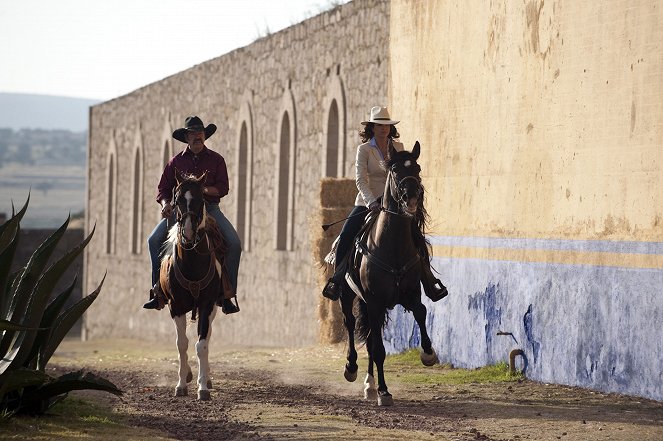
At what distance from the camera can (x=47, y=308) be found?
36.4 feet

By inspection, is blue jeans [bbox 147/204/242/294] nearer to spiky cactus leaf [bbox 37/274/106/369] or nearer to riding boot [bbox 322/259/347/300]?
riding boot [bbox 322/259/347/300]

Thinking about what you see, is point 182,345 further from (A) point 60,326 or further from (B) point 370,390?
(A) point 60,326

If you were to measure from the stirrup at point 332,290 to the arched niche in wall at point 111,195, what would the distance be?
1073 inches

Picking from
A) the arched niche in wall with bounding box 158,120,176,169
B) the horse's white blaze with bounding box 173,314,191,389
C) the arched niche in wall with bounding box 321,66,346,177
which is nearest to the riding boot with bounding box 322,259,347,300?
the horse's white blaze with bounding box 173,314,191,389

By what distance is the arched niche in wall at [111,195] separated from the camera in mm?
40359

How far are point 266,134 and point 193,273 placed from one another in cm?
1373

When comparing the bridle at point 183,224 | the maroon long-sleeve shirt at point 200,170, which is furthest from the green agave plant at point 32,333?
the maroon long-sleeve shirt at point 200,170

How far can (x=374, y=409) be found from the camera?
12.0 m

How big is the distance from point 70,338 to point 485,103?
2959 cm

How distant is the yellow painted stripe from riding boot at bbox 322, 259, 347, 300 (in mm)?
1984

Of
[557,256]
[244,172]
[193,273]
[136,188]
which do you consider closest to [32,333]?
[193,273]

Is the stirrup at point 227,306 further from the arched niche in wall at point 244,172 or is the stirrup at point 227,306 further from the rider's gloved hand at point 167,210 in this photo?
the arched niche in wall at point 244,172

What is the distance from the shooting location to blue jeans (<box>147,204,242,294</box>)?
1316 centimetres

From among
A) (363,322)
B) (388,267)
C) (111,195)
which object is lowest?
(363,322)
